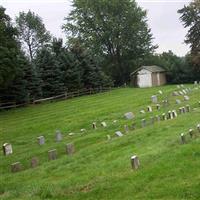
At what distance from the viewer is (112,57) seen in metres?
72.3

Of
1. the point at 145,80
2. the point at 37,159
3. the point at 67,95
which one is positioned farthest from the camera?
the point at 145,80

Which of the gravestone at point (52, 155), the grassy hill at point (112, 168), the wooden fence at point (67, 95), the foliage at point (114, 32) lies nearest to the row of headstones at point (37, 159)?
the gravestone at point (52, 155)

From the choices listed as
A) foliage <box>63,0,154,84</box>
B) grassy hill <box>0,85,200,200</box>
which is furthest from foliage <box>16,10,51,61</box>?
grassy hill <box>0,85,200,200</box>

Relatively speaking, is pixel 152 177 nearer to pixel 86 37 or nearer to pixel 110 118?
pixel 110 118

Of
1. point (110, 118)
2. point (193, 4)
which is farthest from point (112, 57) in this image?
point (110, 118)

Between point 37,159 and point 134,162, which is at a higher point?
point 134,162

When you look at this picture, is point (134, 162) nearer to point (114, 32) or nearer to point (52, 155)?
point (52, 155)

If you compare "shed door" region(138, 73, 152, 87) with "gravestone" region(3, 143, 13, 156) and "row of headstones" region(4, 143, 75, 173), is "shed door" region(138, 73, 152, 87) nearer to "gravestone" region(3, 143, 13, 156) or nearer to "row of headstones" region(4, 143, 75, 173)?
"gravestone" region(3, 143, 13, 156)

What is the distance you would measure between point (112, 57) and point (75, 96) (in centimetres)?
2286

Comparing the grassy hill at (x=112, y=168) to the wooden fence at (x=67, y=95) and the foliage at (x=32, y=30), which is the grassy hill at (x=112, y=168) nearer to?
the wooden fence at (x=67, y=95)

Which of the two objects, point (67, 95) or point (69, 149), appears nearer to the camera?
point (69, 149)

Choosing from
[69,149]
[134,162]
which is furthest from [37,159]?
[134,162]

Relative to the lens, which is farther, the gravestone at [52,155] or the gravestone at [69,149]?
the gravestone at [69,149]

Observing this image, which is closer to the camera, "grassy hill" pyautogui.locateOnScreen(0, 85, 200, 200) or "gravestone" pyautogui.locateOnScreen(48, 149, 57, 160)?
"grassy hill" pyautogui.locateOnScreen(0, 85, 200, 200)
